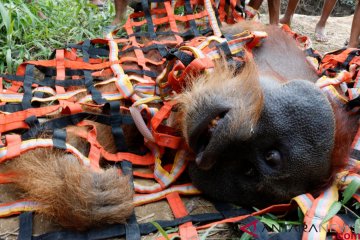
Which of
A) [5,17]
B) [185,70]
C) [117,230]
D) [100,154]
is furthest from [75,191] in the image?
[5,17]

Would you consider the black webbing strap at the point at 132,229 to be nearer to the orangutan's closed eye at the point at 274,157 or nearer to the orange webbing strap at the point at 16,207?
the orange webbing strap at the point at 16,207

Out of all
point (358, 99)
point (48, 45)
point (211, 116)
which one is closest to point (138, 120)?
point (211, 116)

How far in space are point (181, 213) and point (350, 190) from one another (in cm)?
58

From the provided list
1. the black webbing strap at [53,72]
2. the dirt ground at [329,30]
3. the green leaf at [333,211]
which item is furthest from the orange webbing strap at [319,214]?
the dirt ground at [329,30]

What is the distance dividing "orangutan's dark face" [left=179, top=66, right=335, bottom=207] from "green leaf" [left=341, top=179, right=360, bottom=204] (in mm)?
81

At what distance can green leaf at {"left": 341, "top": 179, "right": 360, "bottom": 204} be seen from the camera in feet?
4.66

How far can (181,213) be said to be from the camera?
1491mm

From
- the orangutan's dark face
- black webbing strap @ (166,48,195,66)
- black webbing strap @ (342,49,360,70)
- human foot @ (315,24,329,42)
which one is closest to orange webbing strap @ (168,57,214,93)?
black webbing strap @ (166,48,195,66)

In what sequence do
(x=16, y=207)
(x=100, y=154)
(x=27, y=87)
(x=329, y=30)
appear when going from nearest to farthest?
1. (x=16, y=207)
2. (x=100, y=154)
3. (x=27, y=87)
4. (x=329, y=30)

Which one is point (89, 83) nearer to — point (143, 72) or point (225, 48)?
point (143, 72)

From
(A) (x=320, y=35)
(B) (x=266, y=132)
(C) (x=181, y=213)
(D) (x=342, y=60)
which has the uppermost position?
(B) (x=266, y=132)

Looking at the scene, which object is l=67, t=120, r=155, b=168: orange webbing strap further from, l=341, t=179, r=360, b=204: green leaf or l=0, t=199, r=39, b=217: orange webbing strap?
l=341, t=179, r=360, b=204: green leaf

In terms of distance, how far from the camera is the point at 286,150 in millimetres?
1367

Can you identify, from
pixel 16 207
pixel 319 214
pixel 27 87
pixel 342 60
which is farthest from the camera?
pixel 342 60
